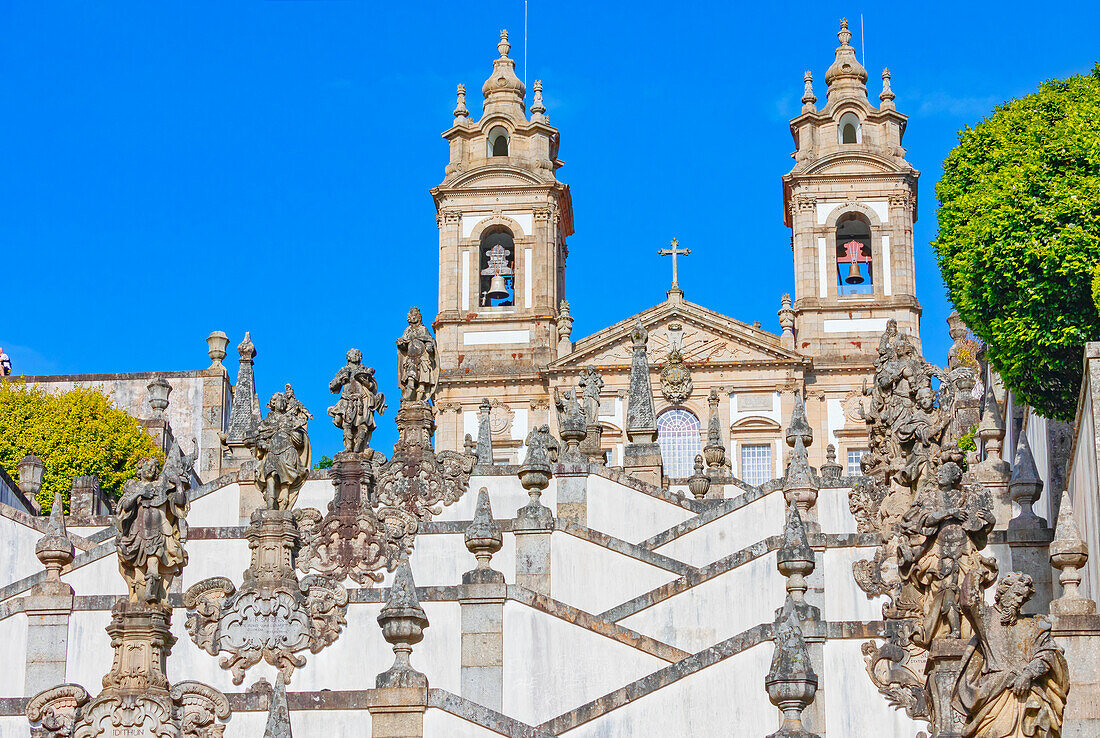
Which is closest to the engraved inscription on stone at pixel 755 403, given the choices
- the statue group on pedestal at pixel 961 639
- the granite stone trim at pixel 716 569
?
the granite stone trim at pixel 716 569

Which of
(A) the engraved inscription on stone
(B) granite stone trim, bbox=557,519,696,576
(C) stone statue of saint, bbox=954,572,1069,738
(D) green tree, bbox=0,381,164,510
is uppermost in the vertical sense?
(A) the engraved inscription on stone

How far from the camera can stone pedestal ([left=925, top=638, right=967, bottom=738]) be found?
13.7 meters

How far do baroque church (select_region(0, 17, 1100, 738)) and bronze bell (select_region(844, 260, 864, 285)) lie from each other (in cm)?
2574

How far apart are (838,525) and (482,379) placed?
119 feet

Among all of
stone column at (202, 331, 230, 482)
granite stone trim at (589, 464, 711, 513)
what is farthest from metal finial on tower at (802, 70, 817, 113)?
granite stone trim at (589, 464, 711, 513)

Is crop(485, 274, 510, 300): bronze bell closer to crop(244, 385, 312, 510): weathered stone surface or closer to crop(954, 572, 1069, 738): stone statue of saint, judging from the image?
crop(244, 385, 312, 510): weathered stone surface

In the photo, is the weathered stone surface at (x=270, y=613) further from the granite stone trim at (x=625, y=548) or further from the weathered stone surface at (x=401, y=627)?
the granite stone trim at (x=625, y=548)

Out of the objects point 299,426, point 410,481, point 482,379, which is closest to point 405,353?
point 410,481

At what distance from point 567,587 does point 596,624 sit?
10.7ft

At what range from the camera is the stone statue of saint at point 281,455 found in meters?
21.3

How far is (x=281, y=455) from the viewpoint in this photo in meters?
21.4

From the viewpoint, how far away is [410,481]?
25.4 metres

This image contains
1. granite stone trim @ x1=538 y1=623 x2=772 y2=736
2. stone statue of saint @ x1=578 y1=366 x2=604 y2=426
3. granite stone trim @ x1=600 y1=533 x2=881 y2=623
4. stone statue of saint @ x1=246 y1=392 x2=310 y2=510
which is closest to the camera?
granite stone trim @ x1=538 y1=623 x2=772 y2=736

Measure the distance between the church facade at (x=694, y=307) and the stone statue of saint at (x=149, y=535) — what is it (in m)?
38.6
